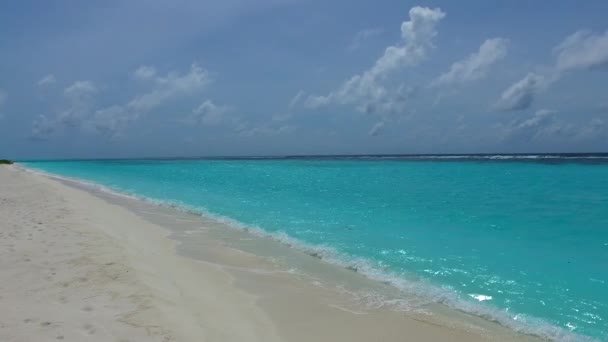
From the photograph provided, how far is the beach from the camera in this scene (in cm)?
461

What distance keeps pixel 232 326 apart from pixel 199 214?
10882 mm

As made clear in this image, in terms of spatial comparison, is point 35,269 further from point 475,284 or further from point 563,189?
point 563,189

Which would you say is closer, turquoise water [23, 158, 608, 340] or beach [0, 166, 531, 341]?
beach [0, 166, 531, 341]

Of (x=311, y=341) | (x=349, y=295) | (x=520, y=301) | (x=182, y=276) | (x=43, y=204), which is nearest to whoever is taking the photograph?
(x=311, y=341)

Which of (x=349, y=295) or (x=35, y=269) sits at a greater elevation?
(x=35, y=269)

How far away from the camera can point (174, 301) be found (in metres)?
5.61

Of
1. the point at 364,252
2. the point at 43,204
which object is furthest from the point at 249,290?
the point at 43,204

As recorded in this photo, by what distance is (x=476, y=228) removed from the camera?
11508 millimetres

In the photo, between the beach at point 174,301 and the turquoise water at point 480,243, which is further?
the turquoise water at point 480,243

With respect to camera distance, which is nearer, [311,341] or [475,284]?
[311,341]

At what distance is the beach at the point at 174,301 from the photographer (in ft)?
15.1

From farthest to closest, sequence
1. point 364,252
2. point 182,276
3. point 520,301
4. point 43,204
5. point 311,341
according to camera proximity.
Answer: point 43,204 < point 364,252 < point 182,276 < point 520,301 < point 311,341

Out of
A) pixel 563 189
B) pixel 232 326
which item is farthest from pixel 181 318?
pixel 563 189

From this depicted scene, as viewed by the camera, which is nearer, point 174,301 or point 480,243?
point 174,301
